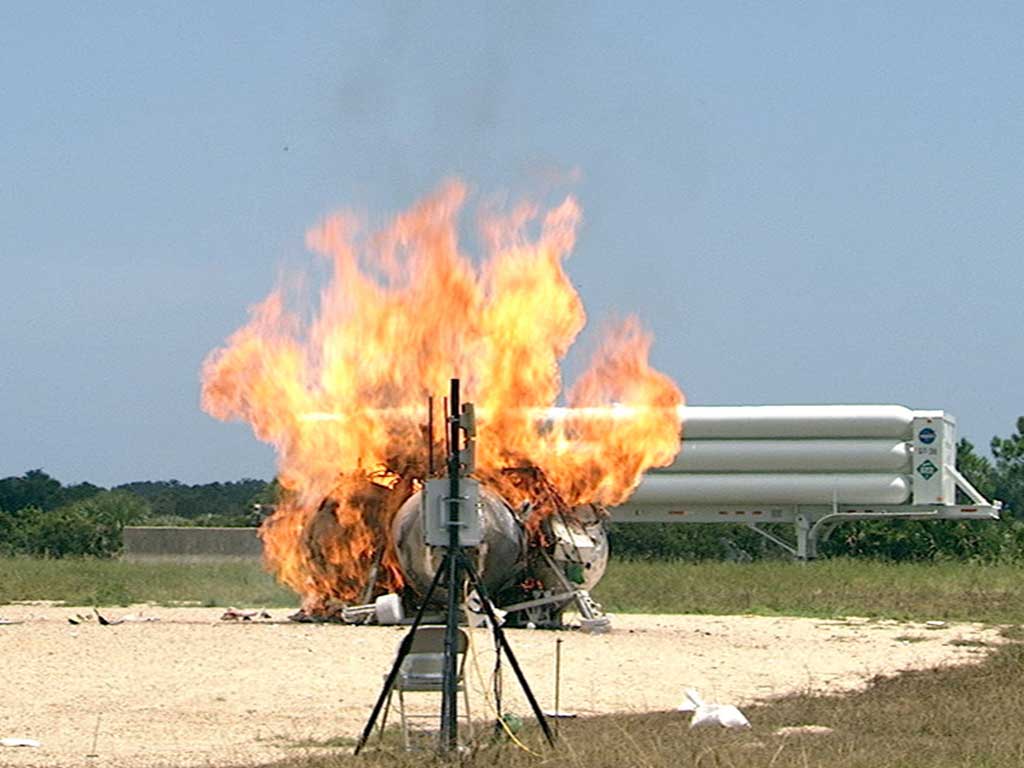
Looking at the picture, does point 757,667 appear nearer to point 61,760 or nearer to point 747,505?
point 61,760

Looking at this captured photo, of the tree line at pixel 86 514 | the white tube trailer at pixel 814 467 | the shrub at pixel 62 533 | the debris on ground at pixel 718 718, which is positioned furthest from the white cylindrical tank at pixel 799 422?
the debris on ground at pixel 718 718

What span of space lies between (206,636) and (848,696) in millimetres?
9106

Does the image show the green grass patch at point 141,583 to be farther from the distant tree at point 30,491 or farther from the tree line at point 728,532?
the distant tree at point 30,491

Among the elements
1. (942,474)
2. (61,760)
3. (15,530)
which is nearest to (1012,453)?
(942,474)

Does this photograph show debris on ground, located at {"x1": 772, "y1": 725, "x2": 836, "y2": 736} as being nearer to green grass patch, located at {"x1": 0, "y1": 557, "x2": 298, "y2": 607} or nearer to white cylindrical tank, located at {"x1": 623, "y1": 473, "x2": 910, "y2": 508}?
green grass patch, located at {"x1": 0, "y1": 557, "x2": 298, "y2": 607}

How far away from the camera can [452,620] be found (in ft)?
46.9

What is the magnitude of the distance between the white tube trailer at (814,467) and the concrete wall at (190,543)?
9202mm

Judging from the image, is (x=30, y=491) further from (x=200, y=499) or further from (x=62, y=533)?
(x=62, y=533)

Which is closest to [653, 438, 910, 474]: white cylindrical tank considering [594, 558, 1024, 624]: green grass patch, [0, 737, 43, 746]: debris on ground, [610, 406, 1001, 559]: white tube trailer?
[610, 406, 1001, 559]: white tube trailer

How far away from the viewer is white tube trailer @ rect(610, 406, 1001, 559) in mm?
43750

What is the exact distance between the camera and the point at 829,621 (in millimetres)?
29703

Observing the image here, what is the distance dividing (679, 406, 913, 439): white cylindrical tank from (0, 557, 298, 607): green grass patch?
33.5 feet

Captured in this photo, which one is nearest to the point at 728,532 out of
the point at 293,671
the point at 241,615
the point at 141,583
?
the point at 141,583

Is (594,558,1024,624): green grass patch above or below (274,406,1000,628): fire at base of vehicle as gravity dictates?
below
